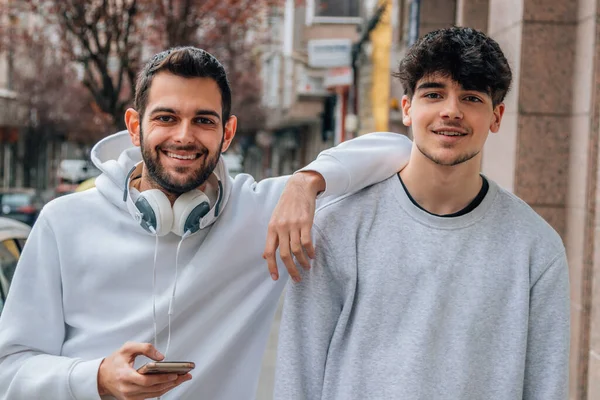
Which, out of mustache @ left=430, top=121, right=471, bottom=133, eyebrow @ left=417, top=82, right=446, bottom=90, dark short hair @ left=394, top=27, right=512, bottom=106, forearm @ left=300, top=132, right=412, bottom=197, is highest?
dark short hair @ left=394, top=27, right=512, bottom=106

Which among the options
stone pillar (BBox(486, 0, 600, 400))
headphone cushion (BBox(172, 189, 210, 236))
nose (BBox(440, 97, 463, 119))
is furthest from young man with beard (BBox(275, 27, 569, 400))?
stone pillar (BBox(486, 0, 600, 400))

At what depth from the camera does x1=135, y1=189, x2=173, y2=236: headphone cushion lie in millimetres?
3061

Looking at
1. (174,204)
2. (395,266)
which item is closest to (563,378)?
(395,266)

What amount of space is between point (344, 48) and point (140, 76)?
792 inches

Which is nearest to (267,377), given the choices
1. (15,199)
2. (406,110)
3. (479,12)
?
(479,12)

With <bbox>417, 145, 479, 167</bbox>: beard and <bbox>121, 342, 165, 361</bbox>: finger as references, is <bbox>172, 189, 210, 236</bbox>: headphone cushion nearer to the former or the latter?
<bbox>121, 342, 165, 361</bbox>: finger

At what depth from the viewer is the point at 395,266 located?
2764mm

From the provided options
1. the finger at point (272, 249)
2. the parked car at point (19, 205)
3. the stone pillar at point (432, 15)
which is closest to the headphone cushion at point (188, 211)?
the finger at point (272, 249)

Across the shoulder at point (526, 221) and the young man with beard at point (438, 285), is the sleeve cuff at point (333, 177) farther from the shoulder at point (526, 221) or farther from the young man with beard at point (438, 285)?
A: the shoulder at point (526, 221)

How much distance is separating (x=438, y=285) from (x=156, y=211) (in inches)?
36.0

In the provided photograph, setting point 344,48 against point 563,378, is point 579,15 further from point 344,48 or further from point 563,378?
point 344,48

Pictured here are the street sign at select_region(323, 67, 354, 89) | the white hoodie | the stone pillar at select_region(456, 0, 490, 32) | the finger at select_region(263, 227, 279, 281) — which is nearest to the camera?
the finger at select_region(263, 227, 279, 281)

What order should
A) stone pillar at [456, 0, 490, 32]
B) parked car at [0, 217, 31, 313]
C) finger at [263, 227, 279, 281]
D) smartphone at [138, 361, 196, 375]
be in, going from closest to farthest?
smartphone at [138, 361, 196, 375] → finger at [263, 227, 279, 281] → parked car at [0, 217, 31, 313] → stone pillar at [456, 0, 490, 32]

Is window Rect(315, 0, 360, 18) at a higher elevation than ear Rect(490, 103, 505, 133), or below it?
higher
